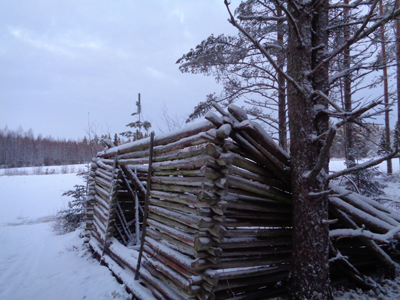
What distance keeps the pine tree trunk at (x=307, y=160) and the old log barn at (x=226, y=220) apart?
1.03ft

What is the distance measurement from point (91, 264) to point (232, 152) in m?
5.71

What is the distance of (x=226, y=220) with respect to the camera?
359 cm

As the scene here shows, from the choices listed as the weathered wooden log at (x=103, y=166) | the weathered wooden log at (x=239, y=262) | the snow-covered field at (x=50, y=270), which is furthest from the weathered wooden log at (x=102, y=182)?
the weathered wooden log at (x=239, y=262)

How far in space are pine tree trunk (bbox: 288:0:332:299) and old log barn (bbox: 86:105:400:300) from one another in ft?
1.03

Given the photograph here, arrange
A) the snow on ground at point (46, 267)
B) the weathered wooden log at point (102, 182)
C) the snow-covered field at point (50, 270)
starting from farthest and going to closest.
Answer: the weathered wooden log at point (102, 182)
the snow on ground at point (46, 267)
the snow-covered field at point (50, 270)

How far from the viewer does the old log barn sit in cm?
343

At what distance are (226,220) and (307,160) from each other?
58.2 inches

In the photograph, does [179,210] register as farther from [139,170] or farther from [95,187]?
[95,187]

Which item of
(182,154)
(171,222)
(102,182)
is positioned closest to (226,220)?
(171,222)

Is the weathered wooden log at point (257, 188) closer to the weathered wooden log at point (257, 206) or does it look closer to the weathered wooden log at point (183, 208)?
the weathered wooden log at point (257, 206)

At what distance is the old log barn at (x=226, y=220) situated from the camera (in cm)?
343

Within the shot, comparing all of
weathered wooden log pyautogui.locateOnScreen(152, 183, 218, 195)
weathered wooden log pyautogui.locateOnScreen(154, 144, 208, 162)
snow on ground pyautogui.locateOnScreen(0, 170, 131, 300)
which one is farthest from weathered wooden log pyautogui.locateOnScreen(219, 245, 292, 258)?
snow on ground pyautogui.locateOnScreen(0, 170, 131, 300)

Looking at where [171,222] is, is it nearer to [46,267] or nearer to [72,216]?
[46,267]

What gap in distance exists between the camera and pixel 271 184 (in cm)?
409
